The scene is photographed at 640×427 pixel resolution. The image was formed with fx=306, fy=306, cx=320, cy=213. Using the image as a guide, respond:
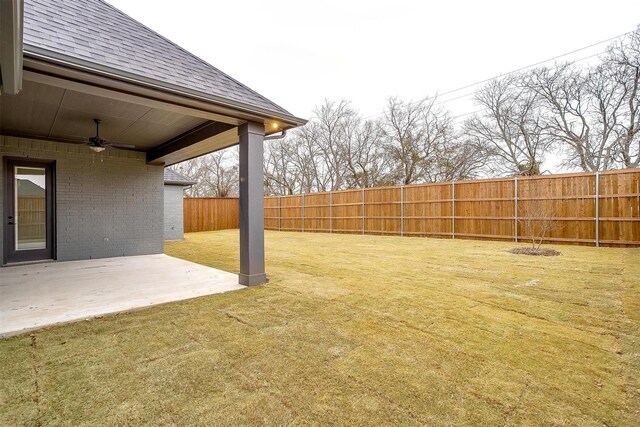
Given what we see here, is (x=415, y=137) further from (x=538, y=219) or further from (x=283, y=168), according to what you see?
(x=538, y=219)

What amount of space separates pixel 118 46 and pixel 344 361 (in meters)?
3.97

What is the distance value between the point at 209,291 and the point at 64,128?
13.7 feet

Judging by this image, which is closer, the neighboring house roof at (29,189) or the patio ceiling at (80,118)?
the patio ceiling at (80,118)

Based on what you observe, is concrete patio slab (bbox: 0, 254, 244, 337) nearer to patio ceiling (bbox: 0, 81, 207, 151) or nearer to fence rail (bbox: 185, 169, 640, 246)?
patio ceiling (bbox: 0, 81, 207, 151)

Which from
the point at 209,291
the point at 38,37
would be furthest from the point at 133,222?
the point at 38,37

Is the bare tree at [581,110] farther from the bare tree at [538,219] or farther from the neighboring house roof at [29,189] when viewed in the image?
the neighboring house roof at [29,189]

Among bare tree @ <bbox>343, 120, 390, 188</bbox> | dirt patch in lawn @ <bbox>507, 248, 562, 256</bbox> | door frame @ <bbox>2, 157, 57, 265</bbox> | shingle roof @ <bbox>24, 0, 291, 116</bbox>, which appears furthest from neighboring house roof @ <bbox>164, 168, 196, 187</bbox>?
dirt patch in lawn @ <bbox>507, 248, 562, 256</bbox>

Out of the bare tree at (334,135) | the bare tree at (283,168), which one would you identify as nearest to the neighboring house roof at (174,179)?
the bare tree at (283,168)

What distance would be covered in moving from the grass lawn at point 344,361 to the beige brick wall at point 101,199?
186 inches

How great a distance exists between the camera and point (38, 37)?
2.66 meters

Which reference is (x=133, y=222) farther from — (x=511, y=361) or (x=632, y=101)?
(x=632, y=101)

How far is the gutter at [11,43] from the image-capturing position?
167 cm

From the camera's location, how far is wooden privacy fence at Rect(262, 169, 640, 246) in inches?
300

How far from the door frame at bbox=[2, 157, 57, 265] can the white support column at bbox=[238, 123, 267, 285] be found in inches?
188
